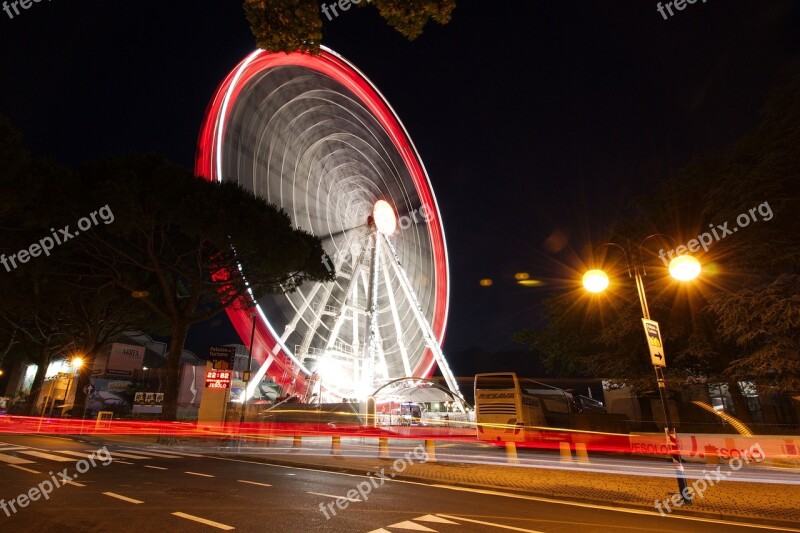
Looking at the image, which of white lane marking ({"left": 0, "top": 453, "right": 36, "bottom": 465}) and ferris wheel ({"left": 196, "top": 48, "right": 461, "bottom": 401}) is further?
ferris wheel ({"left": 196, "top": 48, "right": 461, "bottom": 401})

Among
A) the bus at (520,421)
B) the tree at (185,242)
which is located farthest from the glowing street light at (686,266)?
the tree at (185,242)

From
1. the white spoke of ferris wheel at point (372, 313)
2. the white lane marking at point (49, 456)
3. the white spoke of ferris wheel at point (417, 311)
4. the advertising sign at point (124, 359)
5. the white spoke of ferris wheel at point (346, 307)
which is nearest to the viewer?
the white lane marking at point (49, 456)

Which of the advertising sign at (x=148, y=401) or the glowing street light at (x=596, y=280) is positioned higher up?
the glowing street light at (x=596, y=280)

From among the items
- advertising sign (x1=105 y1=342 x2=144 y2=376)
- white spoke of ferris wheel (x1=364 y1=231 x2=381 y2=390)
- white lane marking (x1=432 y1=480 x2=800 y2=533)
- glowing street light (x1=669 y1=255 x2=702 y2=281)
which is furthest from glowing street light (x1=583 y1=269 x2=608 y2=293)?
advertising sign (x1=105 y1=342 x2=144 y2=376)

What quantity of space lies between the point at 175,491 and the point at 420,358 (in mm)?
27239

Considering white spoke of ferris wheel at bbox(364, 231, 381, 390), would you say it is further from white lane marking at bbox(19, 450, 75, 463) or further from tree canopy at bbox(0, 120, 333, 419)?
white lane marking at bbox(19, 450, 75, 463)

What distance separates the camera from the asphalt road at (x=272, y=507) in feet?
19.0

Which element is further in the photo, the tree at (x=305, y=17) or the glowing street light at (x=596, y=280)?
the glowing street light at (x=596, y=280)

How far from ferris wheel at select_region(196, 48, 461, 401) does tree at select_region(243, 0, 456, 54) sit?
17.1 m

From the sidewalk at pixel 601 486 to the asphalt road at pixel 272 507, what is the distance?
0.58m

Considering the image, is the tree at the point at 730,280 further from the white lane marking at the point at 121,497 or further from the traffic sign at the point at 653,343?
the white lane marking at the point at 121,497

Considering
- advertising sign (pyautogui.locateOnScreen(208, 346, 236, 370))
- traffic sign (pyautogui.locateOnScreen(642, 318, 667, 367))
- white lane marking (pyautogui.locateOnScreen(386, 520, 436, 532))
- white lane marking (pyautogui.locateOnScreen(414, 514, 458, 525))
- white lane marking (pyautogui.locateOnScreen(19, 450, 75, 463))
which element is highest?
advertising sign (pyautogui.locateOnScreen(208, 346, 236, 370))

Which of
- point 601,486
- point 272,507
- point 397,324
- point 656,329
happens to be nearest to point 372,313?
point 397,324

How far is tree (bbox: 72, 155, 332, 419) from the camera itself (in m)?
20.8
